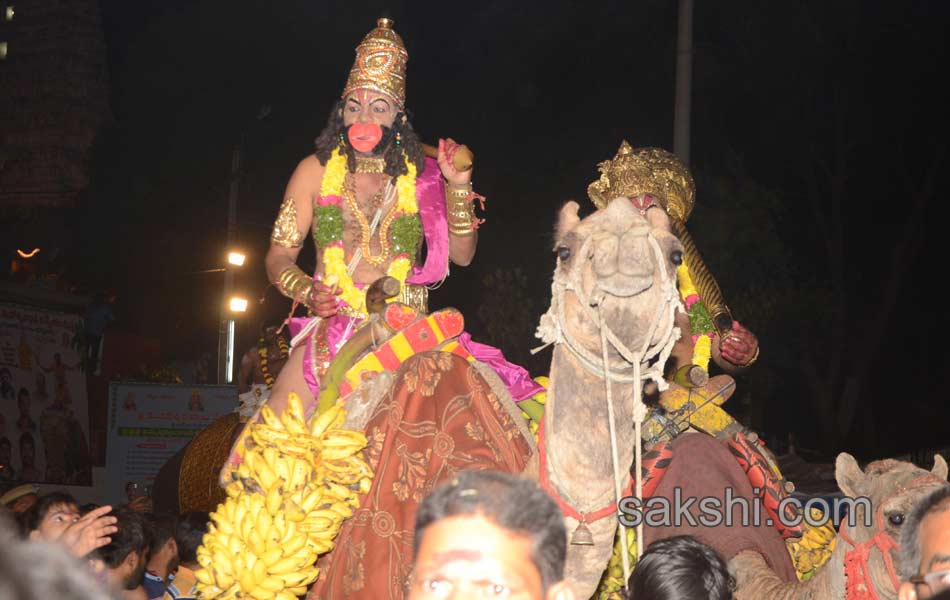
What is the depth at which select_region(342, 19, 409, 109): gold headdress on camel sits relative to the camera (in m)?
6.08

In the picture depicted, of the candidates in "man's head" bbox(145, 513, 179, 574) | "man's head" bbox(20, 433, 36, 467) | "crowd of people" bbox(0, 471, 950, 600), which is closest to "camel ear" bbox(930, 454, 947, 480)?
"crowd of people" bbox(0, 471, 950, 600)

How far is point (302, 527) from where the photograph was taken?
466 cm

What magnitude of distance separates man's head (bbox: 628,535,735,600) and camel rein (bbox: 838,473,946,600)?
0.79 m

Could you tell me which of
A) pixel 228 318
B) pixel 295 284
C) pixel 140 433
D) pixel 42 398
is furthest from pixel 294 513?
pixel 228 318

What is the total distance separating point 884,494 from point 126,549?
3.76 m

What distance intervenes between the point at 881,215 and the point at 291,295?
54.7 ft

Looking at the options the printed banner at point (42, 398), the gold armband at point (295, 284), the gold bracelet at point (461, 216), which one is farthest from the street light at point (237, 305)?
the gold armband at point (295, 284)

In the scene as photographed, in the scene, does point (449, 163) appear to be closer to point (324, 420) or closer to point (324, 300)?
point (324, 300)

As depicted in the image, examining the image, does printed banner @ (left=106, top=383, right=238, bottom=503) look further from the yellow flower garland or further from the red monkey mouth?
Answer: the red monkey mouth

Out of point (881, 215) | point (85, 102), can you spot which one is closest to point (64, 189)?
point (85, 102)

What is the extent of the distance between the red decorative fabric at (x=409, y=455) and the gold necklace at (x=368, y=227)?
43.8 inches

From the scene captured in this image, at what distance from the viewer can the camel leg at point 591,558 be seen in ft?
13.2

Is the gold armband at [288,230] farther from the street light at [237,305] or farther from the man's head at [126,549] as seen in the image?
the street light at [237,305]

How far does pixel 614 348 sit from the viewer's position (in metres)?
3.82
